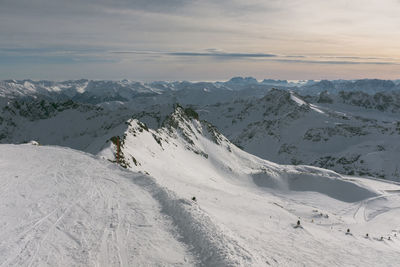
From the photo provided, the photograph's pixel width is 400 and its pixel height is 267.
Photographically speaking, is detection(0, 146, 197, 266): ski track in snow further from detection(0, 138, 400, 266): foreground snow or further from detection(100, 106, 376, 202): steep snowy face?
detection(100, 106, 376, 202): steep snowy face

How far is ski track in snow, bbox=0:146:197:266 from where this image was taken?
1313 cm

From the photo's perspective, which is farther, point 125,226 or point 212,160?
point 212,160

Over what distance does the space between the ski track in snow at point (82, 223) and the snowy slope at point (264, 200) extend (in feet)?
13.4

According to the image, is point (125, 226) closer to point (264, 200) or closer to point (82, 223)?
point (82, 223)

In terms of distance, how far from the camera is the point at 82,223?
16375mm

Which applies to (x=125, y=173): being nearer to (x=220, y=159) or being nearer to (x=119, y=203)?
(x=119, y=203)

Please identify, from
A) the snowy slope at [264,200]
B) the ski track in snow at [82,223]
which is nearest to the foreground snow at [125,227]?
the ski track in snow at [82,223]

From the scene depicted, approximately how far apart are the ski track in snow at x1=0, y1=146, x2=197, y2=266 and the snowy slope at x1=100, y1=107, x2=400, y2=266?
4089mm

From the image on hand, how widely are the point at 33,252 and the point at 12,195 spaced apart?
922 cm

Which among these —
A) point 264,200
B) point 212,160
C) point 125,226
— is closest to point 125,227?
point 125,226

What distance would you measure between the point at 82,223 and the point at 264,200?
1218 inches

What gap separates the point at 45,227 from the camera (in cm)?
1552

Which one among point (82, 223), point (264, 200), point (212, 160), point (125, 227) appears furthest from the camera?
point (212, 160)

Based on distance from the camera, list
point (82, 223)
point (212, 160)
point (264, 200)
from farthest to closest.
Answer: point (212, 160)
point (264, 200)
point (82, 223)
